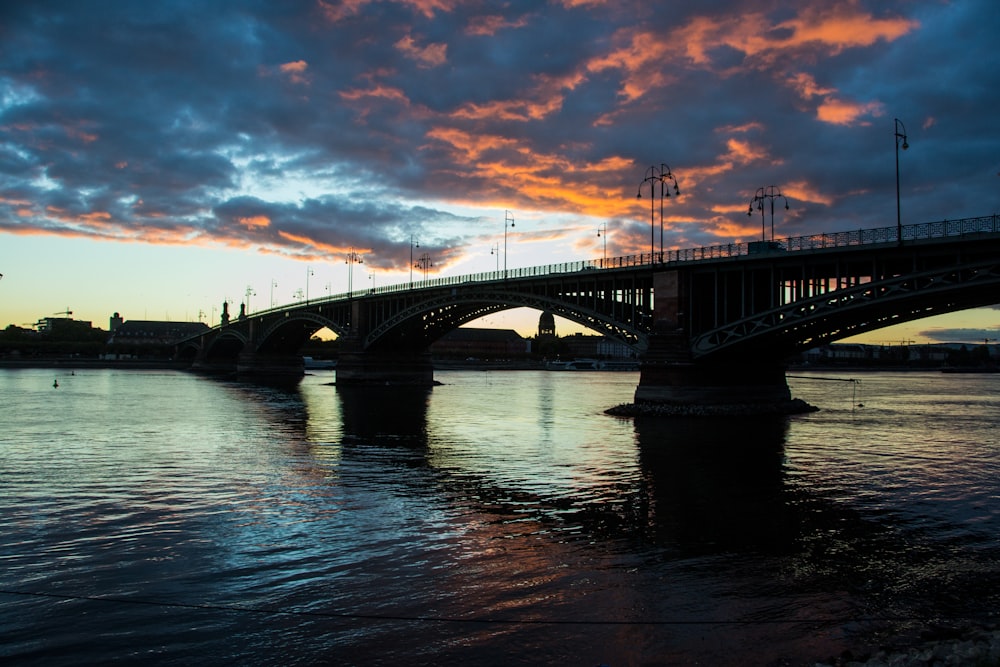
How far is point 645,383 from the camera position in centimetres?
5456

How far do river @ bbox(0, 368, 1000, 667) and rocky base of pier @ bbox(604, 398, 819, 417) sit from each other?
51.0 ft

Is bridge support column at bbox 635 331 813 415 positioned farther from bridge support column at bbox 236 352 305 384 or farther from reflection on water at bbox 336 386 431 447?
bridge support column at bbox 236 352 305 384

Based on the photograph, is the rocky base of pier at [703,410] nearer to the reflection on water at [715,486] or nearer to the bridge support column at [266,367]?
the reflection on water at [715,486]

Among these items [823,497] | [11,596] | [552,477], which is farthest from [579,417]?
[11,596]

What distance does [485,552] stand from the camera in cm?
1584

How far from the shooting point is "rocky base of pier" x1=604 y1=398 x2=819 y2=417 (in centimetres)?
5100

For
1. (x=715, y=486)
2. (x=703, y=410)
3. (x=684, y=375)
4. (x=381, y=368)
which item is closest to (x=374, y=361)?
(x=381, y=368)

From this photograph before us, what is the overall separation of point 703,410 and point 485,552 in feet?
125

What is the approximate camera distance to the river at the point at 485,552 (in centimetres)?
1091

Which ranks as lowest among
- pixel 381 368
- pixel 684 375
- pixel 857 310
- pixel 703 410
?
pixel 703 410

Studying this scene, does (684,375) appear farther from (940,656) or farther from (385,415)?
(940,656)

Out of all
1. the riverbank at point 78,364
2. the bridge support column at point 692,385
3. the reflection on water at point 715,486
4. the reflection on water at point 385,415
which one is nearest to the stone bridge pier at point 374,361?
the reflection on water at point 385,415

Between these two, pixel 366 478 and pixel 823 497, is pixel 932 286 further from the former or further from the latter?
pixel 366 478

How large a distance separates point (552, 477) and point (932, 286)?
29365mm
